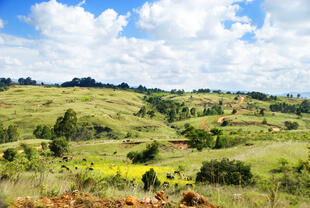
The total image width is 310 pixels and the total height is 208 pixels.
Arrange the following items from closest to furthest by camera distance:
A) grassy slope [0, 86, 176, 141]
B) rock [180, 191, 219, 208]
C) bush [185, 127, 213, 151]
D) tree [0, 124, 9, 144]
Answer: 1. rock [180, 191, 219, 208]
2. bush [185, 127, 213, 151]
3. tree [0, 124, 9, 144]
4. grassy slope [0, 86, 176, 141]

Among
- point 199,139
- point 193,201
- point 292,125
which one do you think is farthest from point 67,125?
point 292,125

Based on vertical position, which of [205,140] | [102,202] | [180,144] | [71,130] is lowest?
[180,144]

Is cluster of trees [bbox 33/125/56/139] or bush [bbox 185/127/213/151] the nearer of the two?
bush [bbox 185/127/213/151]

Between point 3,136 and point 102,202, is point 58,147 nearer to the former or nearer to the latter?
point 3,136

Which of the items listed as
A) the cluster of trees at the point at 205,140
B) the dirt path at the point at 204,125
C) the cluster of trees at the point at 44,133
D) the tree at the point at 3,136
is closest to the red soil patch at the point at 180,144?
the cluster of trees at the point at 205,140

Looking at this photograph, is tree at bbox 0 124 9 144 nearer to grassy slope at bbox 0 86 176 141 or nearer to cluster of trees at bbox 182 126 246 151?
grassy slope at bbox 0 86 176 141

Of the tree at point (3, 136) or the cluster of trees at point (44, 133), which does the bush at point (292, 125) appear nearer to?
the cluster of trees at point (44, 133)

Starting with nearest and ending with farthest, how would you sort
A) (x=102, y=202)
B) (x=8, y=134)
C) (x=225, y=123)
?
(x=102, y=202)
(x=8, y=134)
(x=225, y=123)

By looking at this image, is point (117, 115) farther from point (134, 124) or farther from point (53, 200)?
point (53, 200)

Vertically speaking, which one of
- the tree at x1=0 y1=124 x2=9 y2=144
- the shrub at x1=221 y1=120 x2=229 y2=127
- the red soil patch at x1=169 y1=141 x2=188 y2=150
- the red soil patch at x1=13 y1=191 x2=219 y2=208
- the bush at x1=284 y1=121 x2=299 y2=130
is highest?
the red soil patch at x1=13 y1=191 x2=219 y2=208

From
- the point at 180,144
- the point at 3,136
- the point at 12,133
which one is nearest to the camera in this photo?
the point at 180,144

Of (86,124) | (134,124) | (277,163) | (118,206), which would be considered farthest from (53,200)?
(134,124)

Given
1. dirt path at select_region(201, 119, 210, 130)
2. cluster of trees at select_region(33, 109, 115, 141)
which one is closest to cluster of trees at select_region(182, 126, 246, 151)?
cluster of trees at select_region(33, 109, 115, 141)

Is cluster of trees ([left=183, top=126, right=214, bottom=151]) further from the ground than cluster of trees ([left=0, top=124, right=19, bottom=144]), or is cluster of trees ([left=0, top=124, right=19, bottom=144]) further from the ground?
cluster of trees ([left=183, top=126, right=214, bottom=151])
